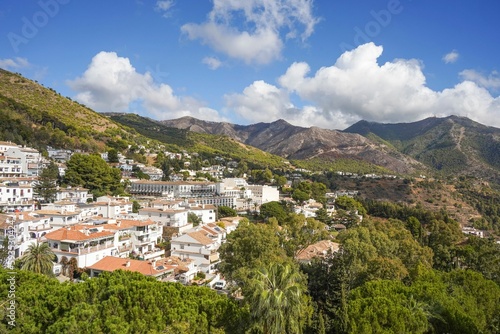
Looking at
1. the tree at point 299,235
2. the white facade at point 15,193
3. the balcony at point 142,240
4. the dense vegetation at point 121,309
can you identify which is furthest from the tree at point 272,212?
the dense vegetation at point 121,309

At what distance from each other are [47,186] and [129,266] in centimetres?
2945

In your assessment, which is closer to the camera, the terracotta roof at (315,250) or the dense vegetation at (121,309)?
the dense vegetation at (121,309)

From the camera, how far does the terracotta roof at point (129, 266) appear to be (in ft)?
87.4

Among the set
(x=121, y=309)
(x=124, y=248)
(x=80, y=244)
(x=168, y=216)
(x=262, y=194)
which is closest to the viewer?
(x=121, y=309)

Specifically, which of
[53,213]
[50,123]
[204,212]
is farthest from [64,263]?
[50,123]

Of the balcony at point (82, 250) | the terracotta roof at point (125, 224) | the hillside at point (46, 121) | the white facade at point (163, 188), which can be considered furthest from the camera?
the hillside at point (46, 121)

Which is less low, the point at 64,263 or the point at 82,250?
the point at 82,250

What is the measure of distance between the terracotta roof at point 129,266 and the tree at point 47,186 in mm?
24042

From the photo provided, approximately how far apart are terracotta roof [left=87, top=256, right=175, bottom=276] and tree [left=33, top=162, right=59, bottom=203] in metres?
24.0

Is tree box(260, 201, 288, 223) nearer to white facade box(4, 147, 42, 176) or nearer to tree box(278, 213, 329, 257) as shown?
tree box(278, 213, 329, 257)

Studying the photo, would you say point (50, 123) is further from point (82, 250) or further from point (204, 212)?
point (82, 250)

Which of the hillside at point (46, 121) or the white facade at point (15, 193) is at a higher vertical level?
the hillside at point (46, 121)

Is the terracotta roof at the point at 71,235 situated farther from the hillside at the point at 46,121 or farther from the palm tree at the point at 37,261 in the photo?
the hillside at the point at 46,121

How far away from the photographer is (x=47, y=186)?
49.1m
